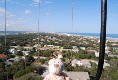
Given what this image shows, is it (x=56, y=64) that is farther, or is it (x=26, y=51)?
(x=26, y=51)

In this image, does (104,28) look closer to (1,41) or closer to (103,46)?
(103,46)

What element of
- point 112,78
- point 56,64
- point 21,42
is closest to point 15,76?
point 112,78

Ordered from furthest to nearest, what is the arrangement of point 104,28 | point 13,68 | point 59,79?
point 13,68, point 59,79, point 104,28

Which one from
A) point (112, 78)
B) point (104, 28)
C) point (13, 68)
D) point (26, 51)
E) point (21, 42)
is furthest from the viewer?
point (21, 42)

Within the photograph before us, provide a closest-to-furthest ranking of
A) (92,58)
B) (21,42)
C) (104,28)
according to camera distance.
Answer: (104,28) → (92,58) → (21,42)

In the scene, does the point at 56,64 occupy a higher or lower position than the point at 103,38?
lower

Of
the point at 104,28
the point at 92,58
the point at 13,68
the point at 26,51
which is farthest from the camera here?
the point at 26,51

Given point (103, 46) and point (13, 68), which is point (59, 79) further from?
point (13, 68)

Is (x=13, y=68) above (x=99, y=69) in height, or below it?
below

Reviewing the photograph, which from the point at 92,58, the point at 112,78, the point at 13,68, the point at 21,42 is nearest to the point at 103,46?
the point at 112,78
